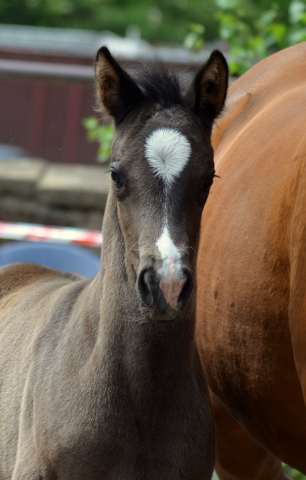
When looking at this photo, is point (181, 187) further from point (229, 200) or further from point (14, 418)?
point (14, 418)

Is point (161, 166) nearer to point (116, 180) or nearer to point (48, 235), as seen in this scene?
point (116, 180)

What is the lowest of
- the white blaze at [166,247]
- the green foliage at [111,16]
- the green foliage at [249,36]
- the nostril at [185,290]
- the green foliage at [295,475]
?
the green foliage at [295,475]

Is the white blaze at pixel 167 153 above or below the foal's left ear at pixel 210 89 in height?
below

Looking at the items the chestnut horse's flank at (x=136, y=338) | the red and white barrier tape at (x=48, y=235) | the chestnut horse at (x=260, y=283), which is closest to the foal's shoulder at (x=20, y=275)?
the chestnut horse's flank at (x=136, y=338)

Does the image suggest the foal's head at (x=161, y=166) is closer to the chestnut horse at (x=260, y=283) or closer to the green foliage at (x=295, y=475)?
the chestnut horse at (x=260, y=283)

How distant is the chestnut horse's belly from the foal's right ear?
628 mm

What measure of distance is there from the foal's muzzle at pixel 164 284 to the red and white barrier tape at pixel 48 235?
3.59 m

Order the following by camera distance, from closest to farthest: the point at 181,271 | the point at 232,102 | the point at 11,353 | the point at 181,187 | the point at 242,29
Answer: the point at 181,271
the point at 181,187
the point at 11,353
the point at 232,102
the point at 242,29

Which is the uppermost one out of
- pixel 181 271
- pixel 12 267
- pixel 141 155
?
pixel 141 155

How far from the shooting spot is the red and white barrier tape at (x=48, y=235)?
553cm

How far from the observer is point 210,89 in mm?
2266

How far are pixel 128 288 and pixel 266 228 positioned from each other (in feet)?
1.74

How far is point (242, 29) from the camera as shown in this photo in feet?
17.0

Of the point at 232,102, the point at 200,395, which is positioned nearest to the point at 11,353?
the point at 200,395
